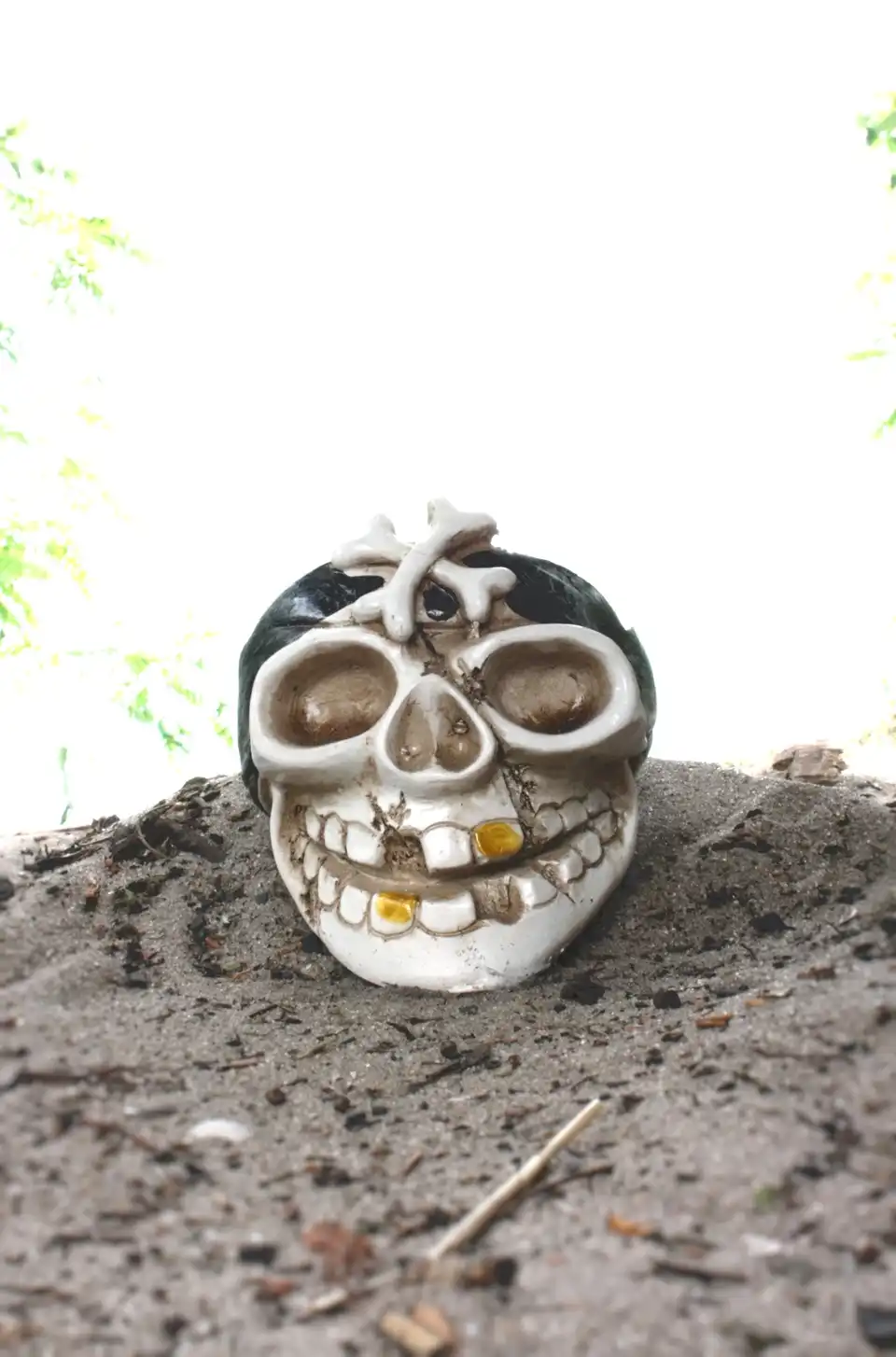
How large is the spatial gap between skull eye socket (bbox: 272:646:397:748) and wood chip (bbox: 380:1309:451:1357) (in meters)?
0.91

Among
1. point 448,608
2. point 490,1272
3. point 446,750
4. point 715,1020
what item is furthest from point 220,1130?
point 448,608

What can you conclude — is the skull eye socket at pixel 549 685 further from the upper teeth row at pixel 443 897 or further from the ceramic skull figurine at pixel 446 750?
the upper teeth row at pixel 443 897

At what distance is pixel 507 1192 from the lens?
0.69m

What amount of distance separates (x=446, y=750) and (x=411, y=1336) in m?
0.83

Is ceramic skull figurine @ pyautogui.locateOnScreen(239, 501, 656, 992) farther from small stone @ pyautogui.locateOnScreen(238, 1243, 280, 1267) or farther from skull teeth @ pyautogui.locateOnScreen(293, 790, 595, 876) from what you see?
small stone @ pyautogui.locateOnScreen(238, 1243, 280, 1267)

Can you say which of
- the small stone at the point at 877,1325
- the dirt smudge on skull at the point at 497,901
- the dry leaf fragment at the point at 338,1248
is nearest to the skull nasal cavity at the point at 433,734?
the dirt smudge on skull at the point at 497,901

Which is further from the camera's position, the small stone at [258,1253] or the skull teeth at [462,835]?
the skull teeth at [462,835]

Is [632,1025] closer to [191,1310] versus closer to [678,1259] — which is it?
[678,1259]

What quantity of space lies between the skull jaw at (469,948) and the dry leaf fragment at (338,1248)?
23.5 inches

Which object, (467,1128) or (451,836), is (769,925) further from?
(467,1128)

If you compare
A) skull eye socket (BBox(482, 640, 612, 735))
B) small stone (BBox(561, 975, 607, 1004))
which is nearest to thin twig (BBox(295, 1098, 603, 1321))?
small stone (BBox(561, 975, 607, 1004))

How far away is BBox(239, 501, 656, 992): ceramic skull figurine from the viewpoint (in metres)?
1.29

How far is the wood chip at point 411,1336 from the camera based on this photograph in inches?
21.0

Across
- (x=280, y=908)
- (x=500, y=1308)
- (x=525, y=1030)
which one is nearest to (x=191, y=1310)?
(x=500, y=1308)
